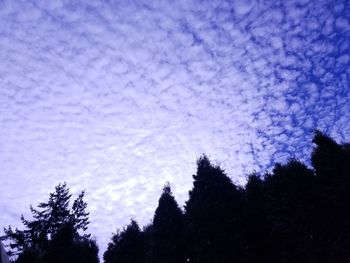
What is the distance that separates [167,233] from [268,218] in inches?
454

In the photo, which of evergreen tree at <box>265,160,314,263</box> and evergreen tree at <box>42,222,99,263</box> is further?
evergreen tree at <box>265,160,314,263</box>

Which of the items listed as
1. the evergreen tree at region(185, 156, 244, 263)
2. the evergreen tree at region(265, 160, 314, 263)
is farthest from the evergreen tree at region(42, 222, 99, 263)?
the evergreen tree at region(265, 160, 314, 263)

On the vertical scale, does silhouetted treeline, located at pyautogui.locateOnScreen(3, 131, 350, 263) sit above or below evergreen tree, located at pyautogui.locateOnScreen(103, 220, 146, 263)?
below

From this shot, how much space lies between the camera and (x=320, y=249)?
27875 mm

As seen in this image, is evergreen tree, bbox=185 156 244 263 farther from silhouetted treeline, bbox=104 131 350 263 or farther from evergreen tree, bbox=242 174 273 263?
evergreen tree, bbox=242 174 273 263

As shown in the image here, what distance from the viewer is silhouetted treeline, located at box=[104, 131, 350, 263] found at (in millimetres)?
28922

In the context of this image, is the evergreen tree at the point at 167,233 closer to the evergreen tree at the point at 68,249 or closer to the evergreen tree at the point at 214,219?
the evergreen tree at the point at 214,219

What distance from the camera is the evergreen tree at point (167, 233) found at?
3397 cm

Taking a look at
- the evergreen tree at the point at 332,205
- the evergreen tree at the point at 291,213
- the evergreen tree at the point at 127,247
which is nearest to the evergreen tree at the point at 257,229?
the evergreen tree at the point at 291,213

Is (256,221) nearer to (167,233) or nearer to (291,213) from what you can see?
(291,213)

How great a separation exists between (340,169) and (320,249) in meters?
8.18

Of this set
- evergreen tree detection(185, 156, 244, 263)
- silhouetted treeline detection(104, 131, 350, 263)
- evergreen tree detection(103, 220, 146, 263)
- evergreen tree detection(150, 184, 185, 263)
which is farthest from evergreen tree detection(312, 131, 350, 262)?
evergreen tree detection(103, 220, 146, 263)

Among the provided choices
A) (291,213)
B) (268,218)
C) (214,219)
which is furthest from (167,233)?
(291,213)

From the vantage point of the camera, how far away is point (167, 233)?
35.4 m
